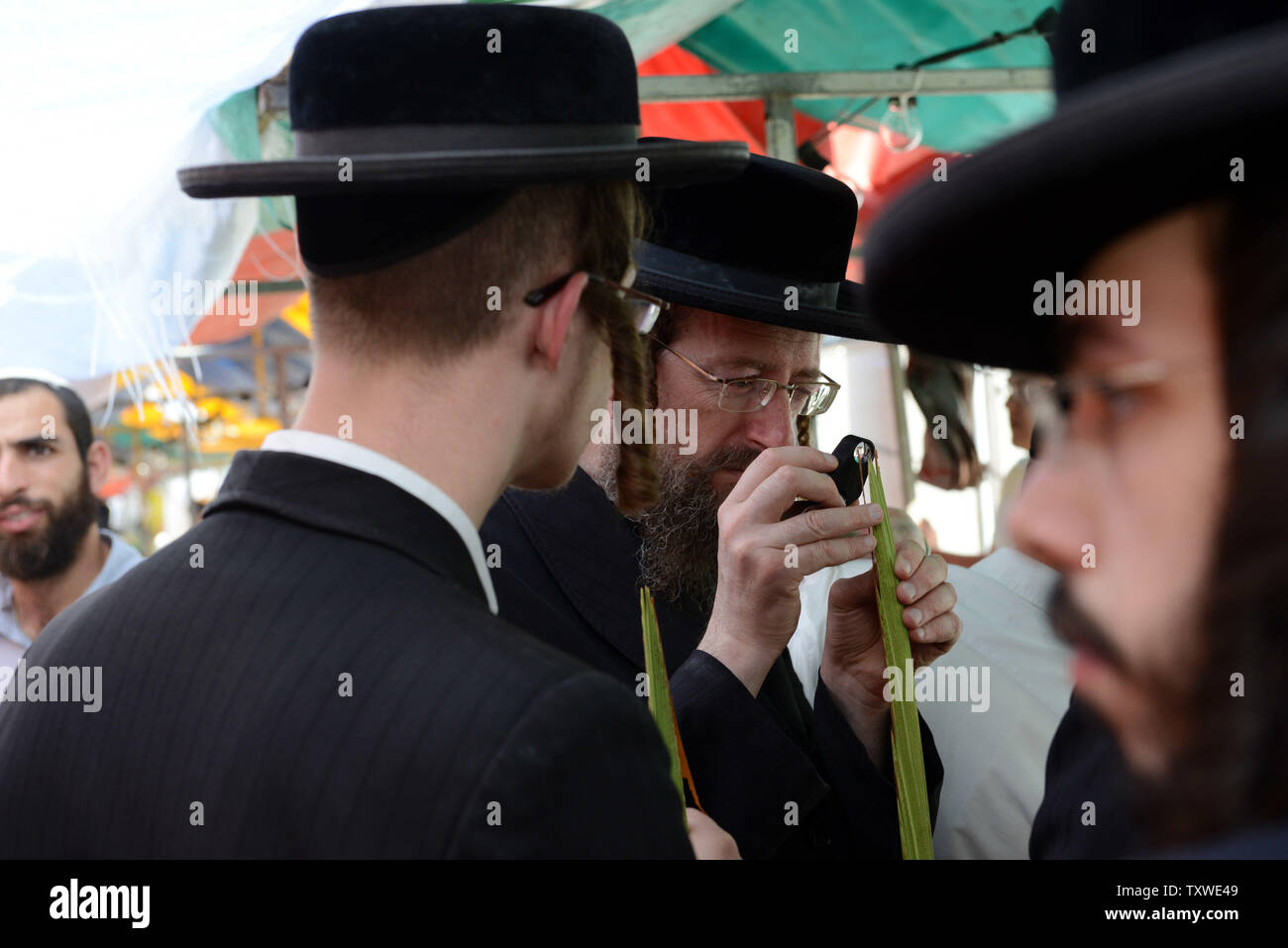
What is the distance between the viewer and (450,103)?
4.06 ft

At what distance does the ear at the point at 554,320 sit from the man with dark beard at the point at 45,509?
3658 millimetres

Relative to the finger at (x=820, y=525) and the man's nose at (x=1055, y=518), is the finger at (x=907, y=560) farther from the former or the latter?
the man's nose at (x=1055, y=518)

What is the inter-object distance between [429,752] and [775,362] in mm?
1490

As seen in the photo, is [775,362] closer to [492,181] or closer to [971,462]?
[492,181]

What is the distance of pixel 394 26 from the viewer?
4.01 ft

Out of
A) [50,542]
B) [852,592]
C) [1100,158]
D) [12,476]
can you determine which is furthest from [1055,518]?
[12,476]

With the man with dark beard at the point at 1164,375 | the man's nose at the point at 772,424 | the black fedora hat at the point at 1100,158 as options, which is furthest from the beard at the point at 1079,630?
the man's nose at the point at 772,424

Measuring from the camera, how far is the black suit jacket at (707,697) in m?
1.77

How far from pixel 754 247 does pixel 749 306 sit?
0.13 meters

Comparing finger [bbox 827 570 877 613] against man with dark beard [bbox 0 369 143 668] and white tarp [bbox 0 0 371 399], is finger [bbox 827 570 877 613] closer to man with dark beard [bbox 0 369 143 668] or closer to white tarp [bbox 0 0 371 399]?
white tarp [bbox 0 0 371 399]

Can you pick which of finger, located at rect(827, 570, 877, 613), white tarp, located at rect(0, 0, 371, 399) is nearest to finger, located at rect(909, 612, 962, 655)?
finger, located at rect(827, 570, 877, 613)

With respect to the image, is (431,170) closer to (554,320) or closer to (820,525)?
(554,320)

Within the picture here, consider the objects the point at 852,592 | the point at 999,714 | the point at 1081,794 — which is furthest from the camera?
the point at 999,714

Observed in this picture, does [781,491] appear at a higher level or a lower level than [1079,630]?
higher
